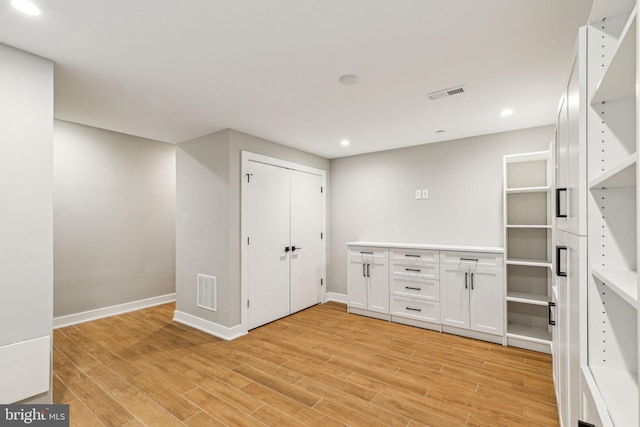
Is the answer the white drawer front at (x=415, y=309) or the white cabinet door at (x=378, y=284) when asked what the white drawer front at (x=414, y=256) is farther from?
the white drawer front at (x=415, y=309)

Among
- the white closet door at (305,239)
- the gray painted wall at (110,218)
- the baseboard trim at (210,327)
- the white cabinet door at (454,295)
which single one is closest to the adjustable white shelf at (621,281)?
the white cabinet door at (454,295)

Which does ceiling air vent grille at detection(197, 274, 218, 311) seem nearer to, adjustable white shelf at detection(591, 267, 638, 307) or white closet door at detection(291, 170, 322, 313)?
white closet door at detection(291, 170, 322, 313)

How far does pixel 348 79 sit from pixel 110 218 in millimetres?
4034

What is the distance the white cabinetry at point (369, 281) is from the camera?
4156mm

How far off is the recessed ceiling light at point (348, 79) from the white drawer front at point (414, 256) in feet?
7.76

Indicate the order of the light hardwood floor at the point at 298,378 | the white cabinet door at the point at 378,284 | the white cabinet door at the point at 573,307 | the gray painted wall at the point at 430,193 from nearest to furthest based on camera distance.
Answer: the white cabinet door at the point at 573,307
the light hardwood floor at the point at 298,378
the gray painted wall at the point at 430,193
the white cabinet door at the point at 378,284

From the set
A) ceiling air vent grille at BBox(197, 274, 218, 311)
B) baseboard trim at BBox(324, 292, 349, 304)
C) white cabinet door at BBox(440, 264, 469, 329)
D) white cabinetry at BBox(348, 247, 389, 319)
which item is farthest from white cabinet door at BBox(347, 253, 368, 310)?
ceiling air vent grille at BBox(197, 274, 218, 311)

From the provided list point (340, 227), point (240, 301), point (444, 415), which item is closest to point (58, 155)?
point (240, 301)

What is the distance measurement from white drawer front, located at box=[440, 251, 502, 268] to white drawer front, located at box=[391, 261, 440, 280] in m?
0.15

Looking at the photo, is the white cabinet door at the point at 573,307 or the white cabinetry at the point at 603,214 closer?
the white cabinetry at the point at 603,214

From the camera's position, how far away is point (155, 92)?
2629mm

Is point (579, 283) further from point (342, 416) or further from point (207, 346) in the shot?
point (207, 346)

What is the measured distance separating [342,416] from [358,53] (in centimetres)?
255

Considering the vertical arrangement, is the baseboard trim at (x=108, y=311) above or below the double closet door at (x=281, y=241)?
below
